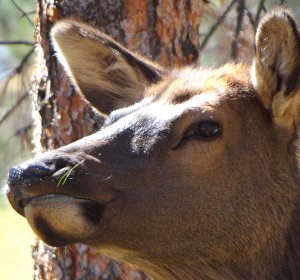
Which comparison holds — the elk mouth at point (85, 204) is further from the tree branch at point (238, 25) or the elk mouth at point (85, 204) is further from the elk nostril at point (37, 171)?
the tree branch at point (238, 25)

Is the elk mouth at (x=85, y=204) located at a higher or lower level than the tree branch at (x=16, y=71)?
lower

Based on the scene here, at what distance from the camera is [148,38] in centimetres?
728

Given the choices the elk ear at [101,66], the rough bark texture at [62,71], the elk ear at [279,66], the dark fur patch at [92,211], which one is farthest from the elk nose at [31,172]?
the rough bark texture at [62,71]

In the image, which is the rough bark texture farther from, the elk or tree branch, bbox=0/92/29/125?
the elk

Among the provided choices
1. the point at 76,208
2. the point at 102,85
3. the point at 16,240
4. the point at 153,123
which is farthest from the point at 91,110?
the point at 16,240

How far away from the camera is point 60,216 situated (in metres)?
5.20

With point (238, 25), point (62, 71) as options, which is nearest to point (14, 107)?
point (62, 71)

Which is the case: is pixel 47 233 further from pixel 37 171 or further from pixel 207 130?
pixel 207 130

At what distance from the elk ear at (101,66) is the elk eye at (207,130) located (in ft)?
3.02

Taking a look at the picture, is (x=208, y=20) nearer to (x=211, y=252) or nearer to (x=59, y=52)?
(x=59, y=52)

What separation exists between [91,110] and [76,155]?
1821 mm

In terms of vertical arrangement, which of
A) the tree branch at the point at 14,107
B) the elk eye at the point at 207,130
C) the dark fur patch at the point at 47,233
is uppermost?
the tree branch at the point at 14,107

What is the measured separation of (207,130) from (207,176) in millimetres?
238

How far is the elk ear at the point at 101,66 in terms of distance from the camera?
6.42 m
